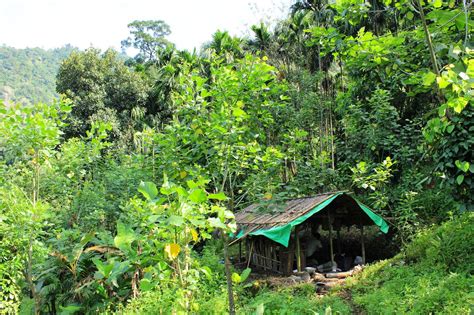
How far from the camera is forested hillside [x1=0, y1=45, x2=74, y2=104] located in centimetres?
6355

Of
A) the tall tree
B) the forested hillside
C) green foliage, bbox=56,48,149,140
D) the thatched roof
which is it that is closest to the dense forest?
the thatched roof

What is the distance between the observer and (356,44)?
318cm

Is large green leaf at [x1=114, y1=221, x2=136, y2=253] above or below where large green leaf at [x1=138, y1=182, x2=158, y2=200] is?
below

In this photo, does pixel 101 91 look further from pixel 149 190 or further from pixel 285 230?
pixel 149 190

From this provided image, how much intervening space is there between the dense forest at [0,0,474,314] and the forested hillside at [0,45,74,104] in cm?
Answer: 5376

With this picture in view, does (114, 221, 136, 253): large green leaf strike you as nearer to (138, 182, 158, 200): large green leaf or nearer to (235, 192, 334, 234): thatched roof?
(138, 182, 158, 200): large green leaf

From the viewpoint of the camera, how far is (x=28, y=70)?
74.7 metres

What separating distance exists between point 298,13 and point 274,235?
13582mm

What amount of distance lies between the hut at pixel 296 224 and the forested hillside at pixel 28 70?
175 feet

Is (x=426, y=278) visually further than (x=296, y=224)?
No

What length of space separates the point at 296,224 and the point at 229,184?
9.81ft

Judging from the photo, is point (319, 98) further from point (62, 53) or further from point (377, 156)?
point (62, 53)

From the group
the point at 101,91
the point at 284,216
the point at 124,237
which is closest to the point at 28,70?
the point at 101,91

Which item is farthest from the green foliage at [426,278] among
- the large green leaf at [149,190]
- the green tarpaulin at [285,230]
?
the large green leaf at [149,190]
